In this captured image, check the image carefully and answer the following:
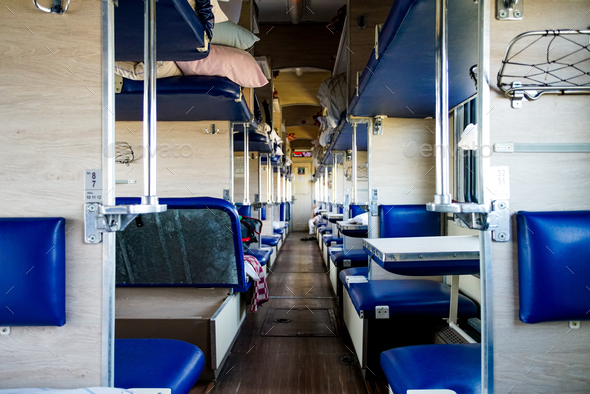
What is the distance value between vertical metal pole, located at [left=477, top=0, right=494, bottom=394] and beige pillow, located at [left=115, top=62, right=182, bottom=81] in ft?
6.86

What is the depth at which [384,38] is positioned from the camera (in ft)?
5.93

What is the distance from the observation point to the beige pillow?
2473 mm

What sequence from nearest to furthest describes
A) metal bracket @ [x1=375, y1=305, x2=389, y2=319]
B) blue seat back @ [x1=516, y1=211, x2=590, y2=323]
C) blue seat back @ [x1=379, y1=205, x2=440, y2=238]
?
1. blue seat back @ [x1=516, y1=211, x2=590, y2=323]
2. metal bracket @ [x1=375, y1=305, x2=389, y2=319]
3. blue seat back @ [x1=379, y1=205, x2=440, y2=238]

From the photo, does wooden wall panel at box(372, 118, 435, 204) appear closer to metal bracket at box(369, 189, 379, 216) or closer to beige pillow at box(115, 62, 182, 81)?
metal bracket at box(369, 189, 379, 216)

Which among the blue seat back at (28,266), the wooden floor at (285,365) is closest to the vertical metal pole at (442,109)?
the blue seat back at (28,266)

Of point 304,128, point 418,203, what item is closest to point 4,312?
point 418,203

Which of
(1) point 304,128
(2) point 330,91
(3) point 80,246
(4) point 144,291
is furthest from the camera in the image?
(1) point 304,128

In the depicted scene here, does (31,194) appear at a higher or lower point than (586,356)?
higher

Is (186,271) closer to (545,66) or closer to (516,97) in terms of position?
(516,97)

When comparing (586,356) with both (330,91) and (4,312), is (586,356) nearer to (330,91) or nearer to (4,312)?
(4,312)

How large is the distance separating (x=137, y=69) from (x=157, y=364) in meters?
2.02

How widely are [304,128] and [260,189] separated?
638 centimetres

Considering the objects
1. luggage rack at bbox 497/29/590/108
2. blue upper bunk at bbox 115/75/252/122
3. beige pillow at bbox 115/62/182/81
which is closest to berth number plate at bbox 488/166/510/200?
luggage rack at bbox 497/29/590/108

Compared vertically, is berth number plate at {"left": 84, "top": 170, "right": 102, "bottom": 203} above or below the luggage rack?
below
